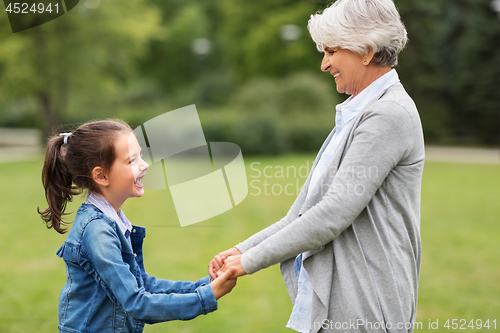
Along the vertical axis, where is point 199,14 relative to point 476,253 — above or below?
above

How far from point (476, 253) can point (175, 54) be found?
39964 mm

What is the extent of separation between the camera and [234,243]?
8062 mm

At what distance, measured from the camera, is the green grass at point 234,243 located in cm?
525

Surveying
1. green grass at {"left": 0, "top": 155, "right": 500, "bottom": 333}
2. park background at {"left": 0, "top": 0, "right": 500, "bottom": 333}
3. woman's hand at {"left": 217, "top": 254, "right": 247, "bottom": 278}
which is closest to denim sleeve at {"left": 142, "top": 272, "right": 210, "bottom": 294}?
woman's hand at {"left": 217, "top": 254, "right": 247, "bottom": 278}

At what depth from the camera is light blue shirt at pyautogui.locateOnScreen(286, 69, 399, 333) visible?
2.11 m

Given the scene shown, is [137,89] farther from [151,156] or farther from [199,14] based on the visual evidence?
[151,156]

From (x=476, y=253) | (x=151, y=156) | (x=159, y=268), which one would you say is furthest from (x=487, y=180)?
(x=151, y=156)

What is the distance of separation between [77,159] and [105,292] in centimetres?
60

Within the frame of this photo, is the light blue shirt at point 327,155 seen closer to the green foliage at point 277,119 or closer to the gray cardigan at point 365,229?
the gray cardigan at point 365,229

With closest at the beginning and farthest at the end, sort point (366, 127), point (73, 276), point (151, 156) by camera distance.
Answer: point (366, 127), point (73, 276), point (151, 156)

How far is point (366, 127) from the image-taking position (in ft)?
Result: 6.33

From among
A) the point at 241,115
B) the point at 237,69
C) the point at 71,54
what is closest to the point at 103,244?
the point at 241,115

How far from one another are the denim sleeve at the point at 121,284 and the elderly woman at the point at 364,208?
0.30 meters

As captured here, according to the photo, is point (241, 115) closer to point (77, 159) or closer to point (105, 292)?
point (77, 159)
